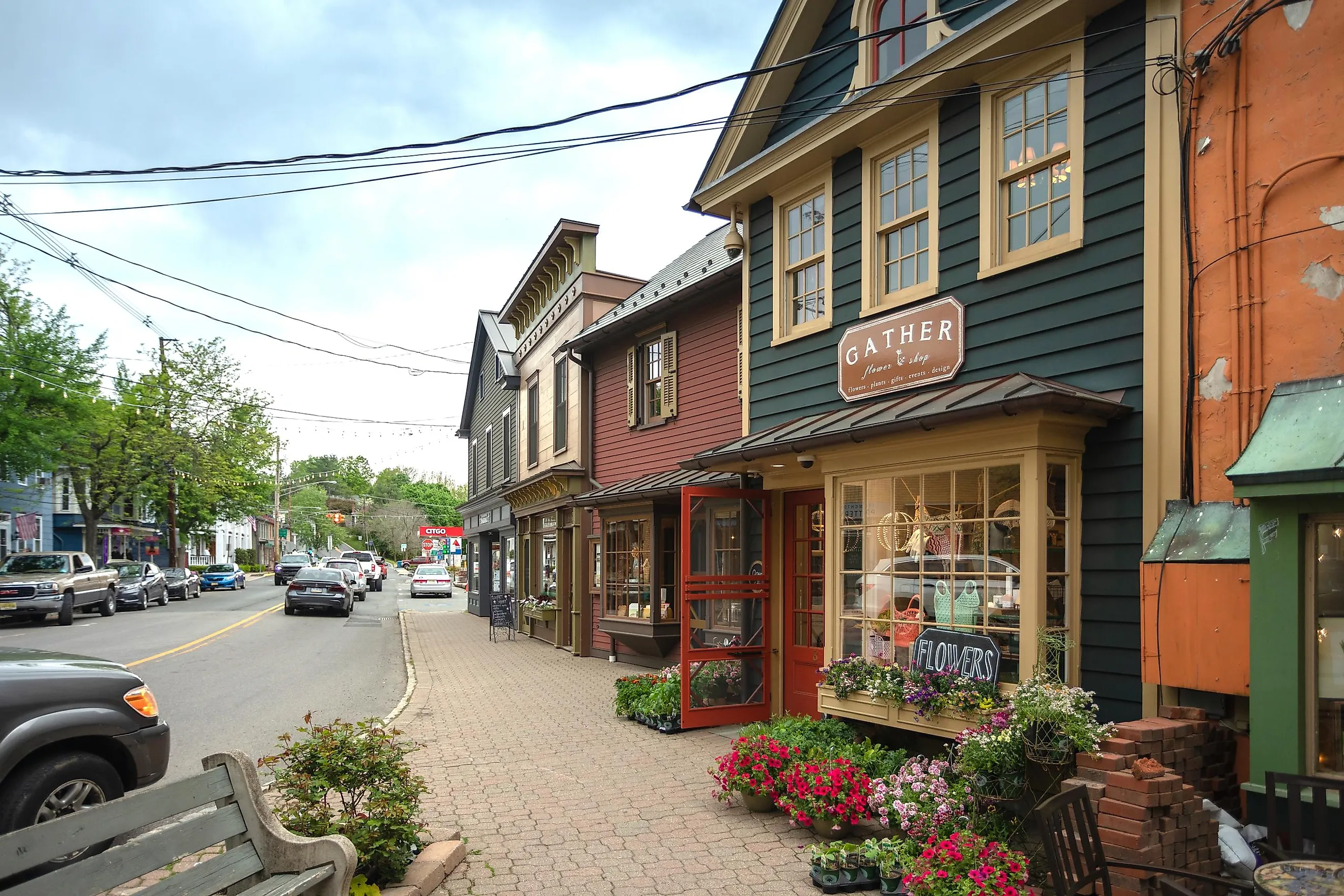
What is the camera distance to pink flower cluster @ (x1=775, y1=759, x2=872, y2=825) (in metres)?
5.70

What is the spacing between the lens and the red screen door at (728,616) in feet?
30.2

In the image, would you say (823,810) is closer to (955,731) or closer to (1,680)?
(955,731)

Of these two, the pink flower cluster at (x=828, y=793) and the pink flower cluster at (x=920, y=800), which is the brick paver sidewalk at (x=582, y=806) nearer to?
the pink flower cluster at (x=828, y=793)

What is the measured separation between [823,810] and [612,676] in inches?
331

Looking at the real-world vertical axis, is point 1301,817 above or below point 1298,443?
below

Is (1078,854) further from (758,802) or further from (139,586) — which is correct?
(139,586)

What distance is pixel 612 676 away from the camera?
1380 centimetres

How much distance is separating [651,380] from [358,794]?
10.6 m

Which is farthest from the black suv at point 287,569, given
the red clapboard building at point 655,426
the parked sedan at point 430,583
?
the red clapboard building at point 655,426

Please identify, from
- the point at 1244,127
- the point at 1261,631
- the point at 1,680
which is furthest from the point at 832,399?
the point at 1,680

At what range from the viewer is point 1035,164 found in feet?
21.7

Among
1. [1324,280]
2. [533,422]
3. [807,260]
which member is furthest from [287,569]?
[1324,280]

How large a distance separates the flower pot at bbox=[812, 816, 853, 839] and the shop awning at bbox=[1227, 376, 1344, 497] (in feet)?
10.2

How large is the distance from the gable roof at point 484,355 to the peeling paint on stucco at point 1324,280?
1998 centimetres
